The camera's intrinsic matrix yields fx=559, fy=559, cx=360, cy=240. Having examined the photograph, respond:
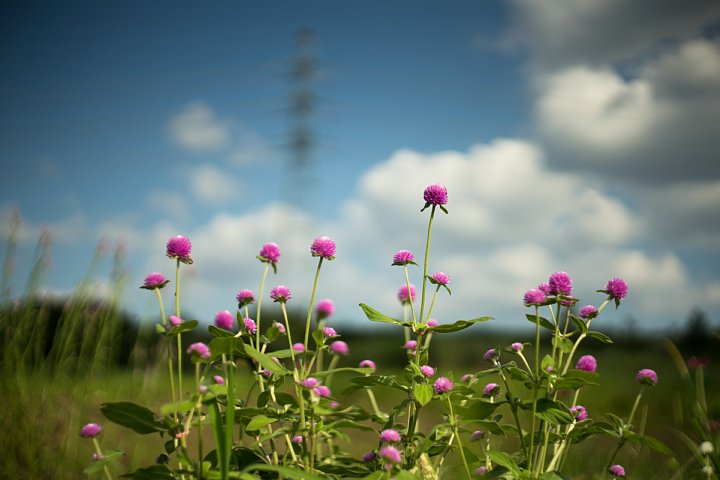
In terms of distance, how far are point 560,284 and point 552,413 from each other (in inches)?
18.4

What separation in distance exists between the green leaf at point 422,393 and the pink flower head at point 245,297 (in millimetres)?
755

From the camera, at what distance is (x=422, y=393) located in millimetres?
1893

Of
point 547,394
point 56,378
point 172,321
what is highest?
point 172,321

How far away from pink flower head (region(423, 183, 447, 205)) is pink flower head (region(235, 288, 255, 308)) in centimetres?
81

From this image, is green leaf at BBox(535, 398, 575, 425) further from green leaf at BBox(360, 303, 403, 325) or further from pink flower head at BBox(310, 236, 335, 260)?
pink flower head at BBox(310, 236, 335, 260)

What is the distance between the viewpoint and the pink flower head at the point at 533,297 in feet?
6.77

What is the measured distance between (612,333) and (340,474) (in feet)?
36.0

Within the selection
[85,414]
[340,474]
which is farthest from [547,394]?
[85,414]

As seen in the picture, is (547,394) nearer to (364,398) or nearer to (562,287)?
(562,287)

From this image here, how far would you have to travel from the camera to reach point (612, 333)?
11.6 m

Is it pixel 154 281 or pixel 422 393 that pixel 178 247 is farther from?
pixel 422 393

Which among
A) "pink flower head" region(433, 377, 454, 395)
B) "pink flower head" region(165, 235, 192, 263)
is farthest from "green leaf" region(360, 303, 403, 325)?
"pink flower head" region(165, 235, 192, 263)

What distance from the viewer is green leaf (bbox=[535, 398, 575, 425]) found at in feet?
6.32

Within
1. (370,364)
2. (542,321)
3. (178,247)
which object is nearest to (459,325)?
(542,321)
